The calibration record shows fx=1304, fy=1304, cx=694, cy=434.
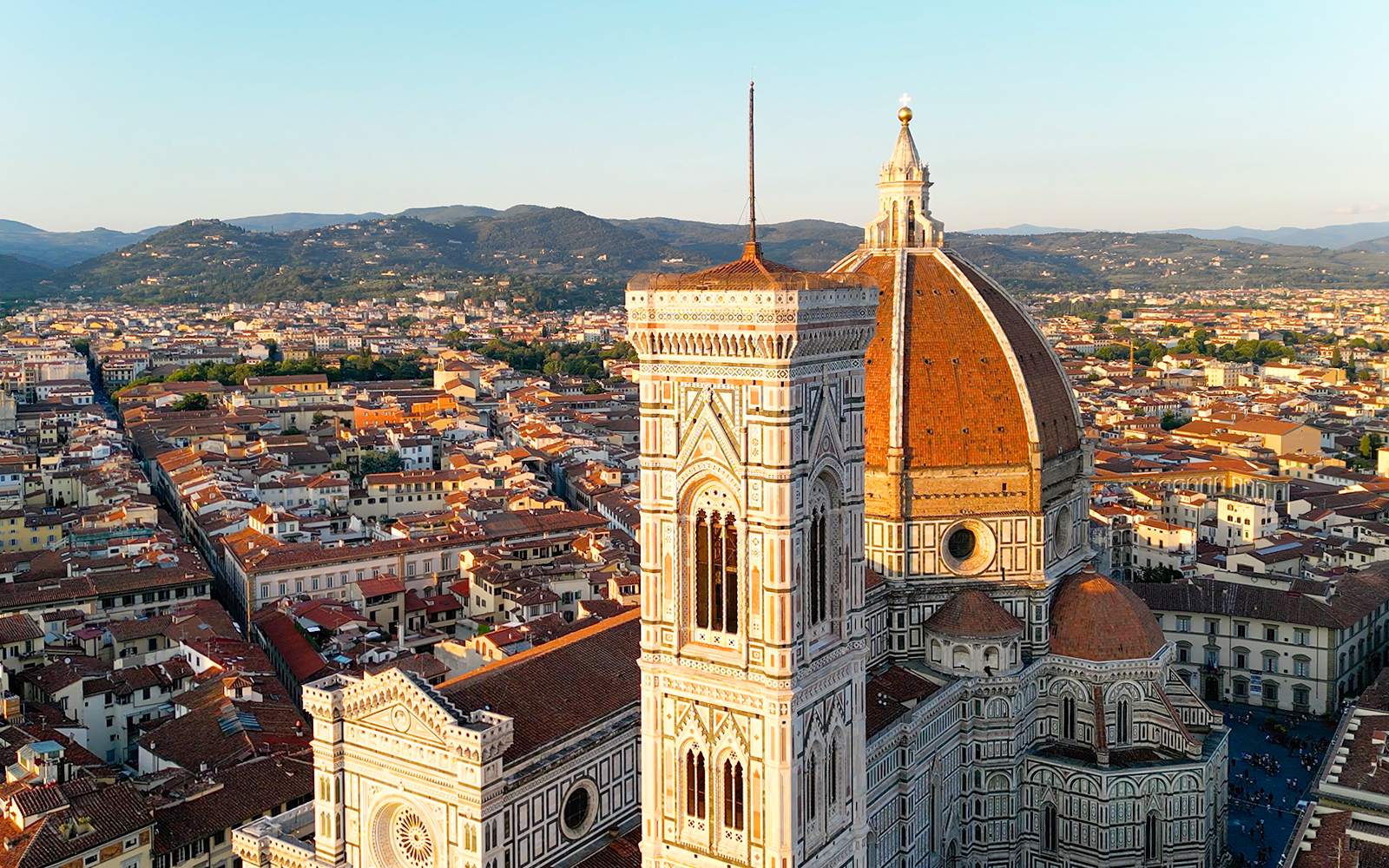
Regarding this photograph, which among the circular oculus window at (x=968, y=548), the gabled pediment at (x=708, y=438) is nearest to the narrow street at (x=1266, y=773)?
the circular oculus window at (x=968, y=548)

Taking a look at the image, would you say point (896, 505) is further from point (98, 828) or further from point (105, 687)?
point (105, 687)

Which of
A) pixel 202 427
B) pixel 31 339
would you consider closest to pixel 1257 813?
pixel 202 427

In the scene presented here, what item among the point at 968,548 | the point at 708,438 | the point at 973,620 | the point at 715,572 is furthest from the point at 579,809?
the point at 968,548

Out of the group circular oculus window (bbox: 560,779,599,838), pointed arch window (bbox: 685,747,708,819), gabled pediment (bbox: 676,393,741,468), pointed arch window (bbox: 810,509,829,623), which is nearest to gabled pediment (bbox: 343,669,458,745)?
circular oculus window (bbox: 560,779,599,838)

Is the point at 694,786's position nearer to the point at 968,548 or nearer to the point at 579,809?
the point at 579,809

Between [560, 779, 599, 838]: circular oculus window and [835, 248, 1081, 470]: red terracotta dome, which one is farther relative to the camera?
[835, 248, 1081, 470]: red terracotta dome

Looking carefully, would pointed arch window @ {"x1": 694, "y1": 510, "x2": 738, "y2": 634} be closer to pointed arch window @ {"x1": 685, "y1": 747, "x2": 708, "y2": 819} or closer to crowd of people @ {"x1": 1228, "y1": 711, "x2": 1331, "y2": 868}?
pointed arch window @ {"x1": 685, "y1": 747, "x2": 708, "y2": 819}
